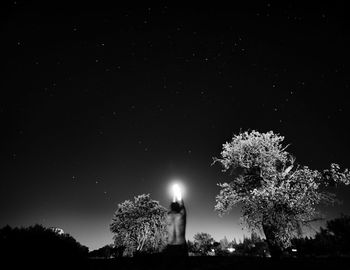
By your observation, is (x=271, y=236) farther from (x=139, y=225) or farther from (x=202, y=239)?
(x=202, y=239)

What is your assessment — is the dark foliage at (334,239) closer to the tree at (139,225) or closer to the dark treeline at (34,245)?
the tree at (139,225)

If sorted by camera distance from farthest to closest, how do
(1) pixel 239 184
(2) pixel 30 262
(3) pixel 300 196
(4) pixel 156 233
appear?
(4) pixel 156 233
(1) pixel 239 184
(3) pixel 300 196
(2) pixel 30 262

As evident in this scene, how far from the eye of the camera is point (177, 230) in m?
11.6

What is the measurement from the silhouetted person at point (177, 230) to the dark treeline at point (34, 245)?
415 cm

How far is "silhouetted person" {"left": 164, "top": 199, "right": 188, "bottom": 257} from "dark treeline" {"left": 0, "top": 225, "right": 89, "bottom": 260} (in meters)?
4.15

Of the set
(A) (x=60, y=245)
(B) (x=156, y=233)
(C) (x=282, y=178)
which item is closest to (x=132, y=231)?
(B) (x=156, y=233)

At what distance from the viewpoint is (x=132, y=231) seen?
60188mm

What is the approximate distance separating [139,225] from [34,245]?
54.6 metres

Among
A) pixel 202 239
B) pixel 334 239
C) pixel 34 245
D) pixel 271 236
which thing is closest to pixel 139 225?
pixel 271 236

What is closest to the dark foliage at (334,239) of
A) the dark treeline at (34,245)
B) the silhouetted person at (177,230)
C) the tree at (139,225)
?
the tree at (139,225)

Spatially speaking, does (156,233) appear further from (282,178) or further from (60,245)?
(60,245)

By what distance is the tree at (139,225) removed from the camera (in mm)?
59094

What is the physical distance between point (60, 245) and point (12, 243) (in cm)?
196

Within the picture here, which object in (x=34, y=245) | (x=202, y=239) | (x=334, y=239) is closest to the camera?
(x=34, y=245)
